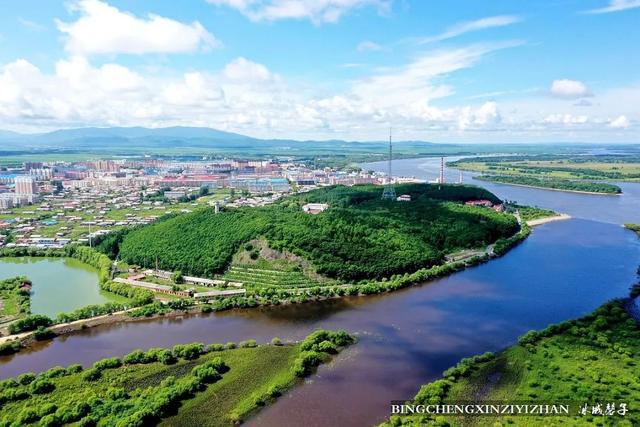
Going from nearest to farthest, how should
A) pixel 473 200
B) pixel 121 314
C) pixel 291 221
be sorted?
pixel 121 314 < pixel 291 221 < pixel 473 200

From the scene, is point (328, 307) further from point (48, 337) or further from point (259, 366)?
point (48, 337)

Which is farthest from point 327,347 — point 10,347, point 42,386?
point 10,347

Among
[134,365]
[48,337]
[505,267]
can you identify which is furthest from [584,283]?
[48,337]

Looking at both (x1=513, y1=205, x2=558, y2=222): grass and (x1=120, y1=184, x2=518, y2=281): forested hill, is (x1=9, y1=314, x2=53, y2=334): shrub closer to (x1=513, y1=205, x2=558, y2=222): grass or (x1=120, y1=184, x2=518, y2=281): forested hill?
(x1=120, y1=184, x2=518, y2=281): forested hill

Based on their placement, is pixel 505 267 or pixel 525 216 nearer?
pixel 505 267

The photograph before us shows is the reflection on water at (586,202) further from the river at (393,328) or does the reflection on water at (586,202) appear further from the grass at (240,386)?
the grass at (240,386)

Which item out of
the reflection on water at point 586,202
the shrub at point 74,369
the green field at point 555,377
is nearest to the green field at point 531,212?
the reflection on water at point 586,202

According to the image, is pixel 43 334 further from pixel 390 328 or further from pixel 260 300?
pixel 390 328
